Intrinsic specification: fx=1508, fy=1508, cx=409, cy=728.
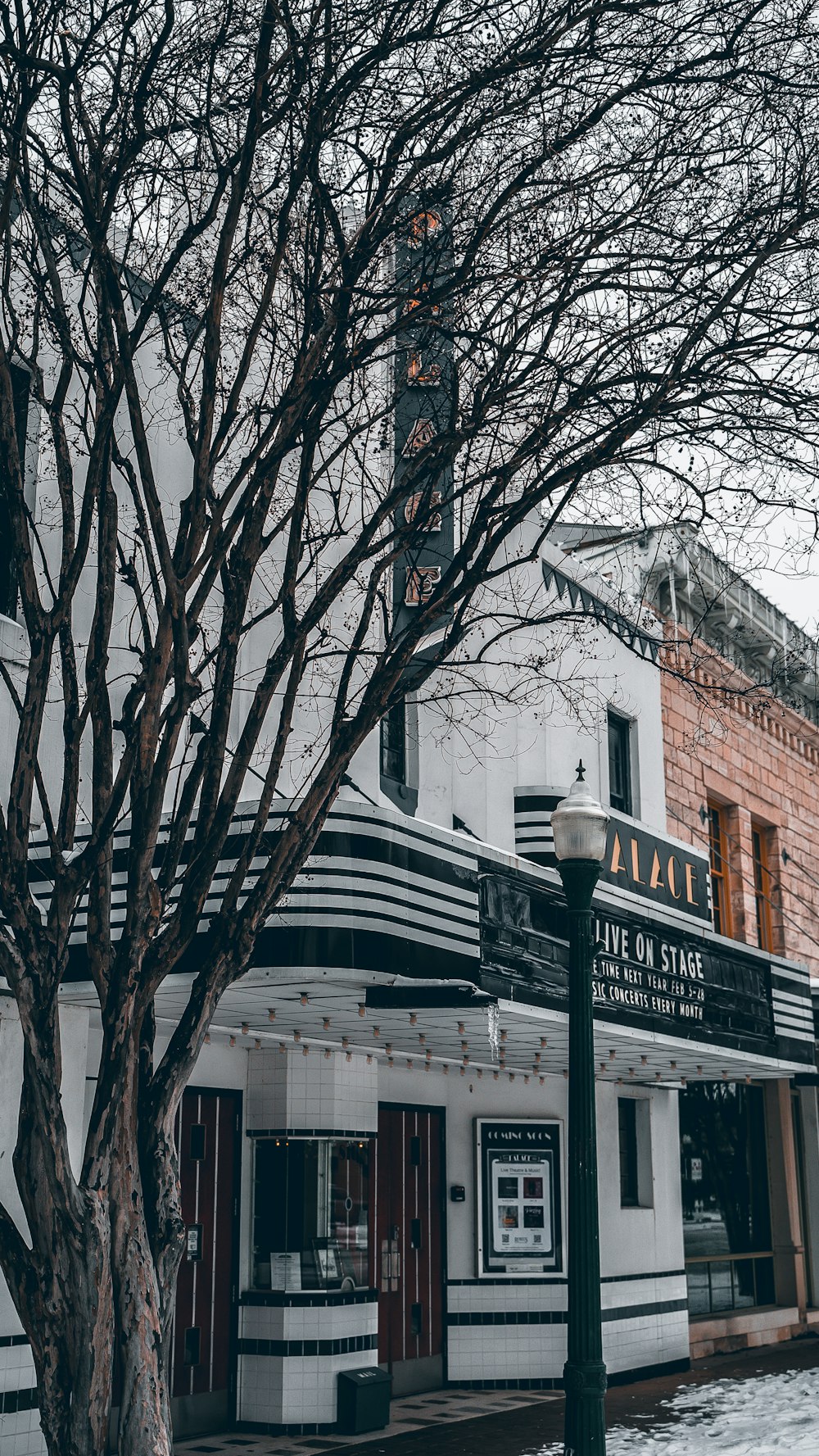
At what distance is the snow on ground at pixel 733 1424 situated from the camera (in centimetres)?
1311

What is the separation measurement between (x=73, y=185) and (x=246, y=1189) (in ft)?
30.9

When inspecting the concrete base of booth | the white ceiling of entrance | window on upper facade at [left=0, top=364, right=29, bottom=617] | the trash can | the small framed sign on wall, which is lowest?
the concrete base of booth

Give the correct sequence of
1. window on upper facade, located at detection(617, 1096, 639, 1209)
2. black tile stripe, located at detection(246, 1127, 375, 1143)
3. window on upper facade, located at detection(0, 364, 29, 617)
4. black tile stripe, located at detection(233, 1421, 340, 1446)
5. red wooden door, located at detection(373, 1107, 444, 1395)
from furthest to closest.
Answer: window on upper facade, located at detection(617, 1096, 639, 1209), red wooden door, located at detection(373, 1107, 444, 1395), black tile stripe, located at detection(246, 1127, 375, 1143), black tile stripe, located at detection(233, 1421, 340, 1446), window on upper facade, located at detection(0, 364, 29, 617)

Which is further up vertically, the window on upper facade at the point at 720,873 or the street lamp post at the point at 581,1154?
the window on upper facade at the point at 720,873

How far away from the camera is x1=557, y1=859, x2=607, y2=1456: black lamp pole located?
27.9 ft

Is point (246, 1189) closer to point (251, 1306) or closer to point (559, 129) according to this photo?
point (251, 1306)

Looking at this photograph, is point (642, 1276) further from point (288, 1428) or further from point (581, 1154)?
point (581, 1154)

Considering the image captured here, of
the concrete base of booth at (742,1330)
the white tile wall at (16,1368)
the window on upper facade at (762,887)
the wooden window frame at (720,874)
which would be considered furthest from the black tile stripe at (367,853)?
the window on upper facade at (762,887)

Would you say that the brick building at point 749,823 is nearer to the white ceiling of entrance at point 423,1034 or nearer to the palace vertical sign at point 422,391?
the white ceiling of entrance at point 423,1034

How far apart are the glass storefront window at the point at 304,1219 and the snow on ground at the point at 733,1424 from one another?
258cm

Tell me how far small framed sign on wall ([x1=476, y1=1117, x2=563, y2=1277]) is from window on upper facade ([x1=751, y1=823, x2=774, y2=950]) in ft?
26.4

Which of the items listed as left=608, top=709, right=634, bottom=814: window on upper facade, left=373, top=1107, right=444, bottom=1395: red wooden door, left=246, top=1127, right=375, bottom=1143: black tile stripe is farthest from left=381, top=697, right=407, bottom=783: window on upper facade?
left=608, top=709, right=634, bottom=814: window on upper facade

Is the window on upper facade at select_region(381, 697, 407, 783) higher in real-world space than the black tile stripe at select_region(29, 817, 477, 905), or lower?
higher

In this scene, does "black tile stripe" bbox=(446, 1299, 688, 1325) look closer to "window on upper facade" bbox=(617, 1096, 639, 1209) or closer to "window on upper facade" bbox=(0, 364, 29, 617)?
"window on upper facade" bbox=(617, 1096, 639, 1209)
